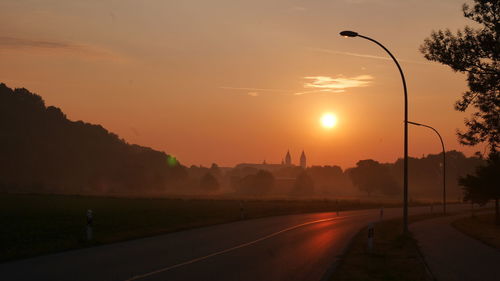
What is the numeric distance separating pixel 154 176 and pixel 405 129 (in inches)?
5008

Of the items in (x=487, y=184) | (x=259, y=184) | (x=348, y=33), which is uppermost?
(x=348, y=33)

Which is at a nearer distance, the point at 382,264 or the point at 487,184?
the point at 382,264

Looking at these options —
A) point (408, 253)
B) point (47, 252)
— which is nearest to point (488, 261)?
point (408, 253)

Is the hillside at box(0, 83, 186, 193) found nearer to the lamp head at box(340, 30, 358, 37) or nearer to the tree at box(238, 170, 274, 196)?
the tree at box(238, 170, 274, 196)

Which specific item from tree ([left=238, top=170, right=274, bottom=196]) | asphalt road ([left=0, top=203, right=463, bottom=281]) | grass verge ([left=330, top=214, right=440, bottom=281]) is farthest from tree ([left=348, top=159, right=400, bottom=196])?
asphalt road ([left=0, top=203, right=463, bottom=281])

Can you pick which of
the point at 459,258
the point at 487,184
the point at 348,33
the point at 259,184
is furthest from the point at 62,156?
the point at 459,258

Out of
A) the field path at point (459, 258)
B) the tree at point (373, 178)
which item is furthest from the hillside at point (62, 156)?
the field path at point (459, 258)

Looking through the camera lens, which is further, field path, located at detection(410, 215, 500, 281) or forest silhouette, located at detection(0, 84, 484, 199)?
forest silhouette, located at detection(0, 84, 484, 199)

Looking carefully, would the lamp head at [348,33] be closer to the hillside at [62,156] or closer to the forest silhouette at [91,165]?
the hillside at [62,156]

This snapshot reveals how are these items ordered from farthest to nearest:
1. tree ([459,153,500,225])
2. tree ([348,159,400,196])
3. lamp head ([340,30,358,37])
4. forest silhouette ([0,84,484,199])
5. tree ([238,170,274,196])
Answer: tree ([238,170,274,196]), tree ([348,159,400,196]), forest silhouette ([0,84,484,199]), tree ([459,153,500,225]), lamp head ([340,30,358,37])

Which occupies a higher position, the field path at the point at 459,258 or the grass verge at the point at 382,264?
the grass verge at the point at 382,264

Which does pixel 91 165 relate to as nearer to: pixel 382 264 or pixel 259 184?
pixel 259 184

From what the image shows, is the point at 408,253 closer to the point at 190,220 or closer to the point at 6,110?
the point at 190,220

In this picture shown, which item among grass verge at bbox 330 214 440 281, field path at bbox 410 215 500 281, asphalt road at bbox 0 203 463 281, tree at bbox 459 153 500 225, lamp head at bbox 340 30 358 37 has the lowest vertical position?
field path at bbox 410 215 500 281
